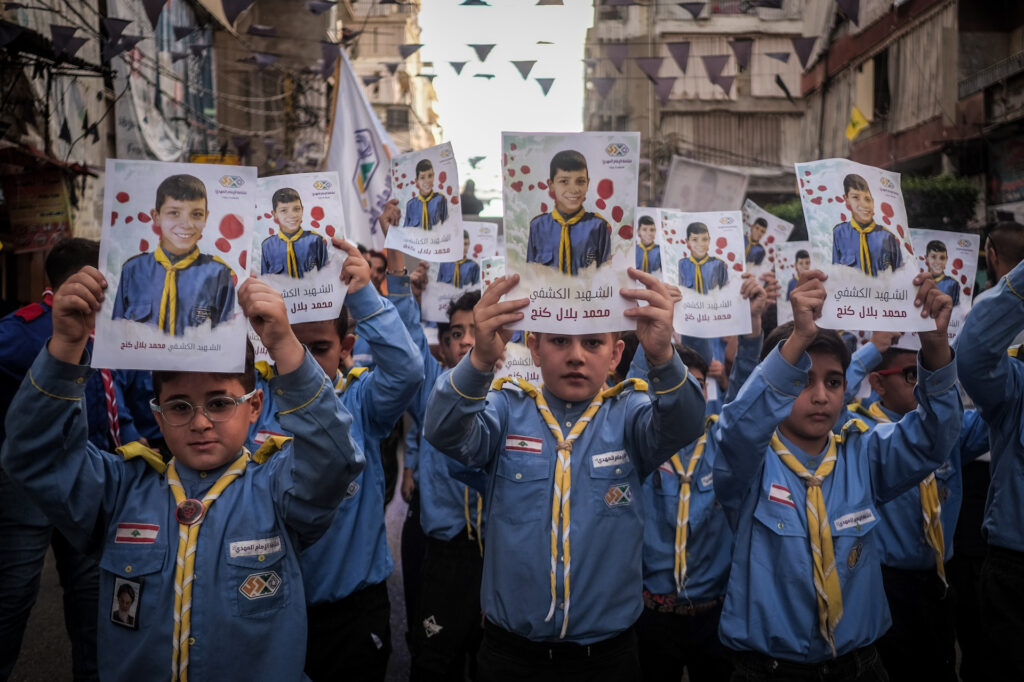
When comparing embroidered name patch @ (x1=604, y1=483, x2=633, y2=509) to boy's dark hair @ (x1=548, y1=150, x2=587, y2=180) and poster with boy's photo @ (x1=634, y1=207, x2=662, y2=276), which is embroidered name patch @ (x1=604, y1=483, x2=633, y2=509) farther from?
poster with boy's photo @ (x1=634, y1=207, x2=662, y2=276)

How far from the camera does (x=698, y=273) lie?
14.4 feet

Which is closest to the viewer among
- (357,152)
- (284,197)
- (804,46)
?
(284,197)

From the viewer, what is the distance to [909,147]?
57.1 feet

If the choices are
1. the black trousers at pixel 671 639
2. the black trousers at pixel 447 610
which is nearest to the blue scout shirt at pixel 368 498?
the black trousers at pixel 447 610

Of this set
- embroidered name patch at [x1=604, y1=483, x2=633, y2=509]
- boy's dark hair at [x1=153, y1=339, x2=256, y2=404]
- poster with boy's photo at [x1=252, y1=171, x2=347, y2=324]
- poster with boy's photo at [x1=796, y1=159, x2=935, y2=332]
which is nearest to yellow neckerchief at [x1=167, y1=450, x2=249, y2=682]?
boy's dark hair at [x1=153, y1=339, x2=256, y2=404]

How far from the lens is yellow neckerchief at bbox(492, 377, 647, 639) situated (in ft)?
9.52

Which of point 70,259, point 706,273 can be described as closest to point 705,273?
point 706,273

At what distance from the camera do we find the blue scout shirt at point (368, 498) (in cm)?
332

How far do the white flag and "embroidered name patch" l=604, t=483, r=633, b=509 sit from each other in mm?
5265

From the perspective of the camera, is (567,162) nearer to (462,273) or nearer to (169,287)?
(169,287)

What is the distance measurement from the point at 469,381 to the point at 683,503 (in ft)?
5.17

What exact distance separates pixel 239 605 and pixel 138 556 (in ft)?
1.12

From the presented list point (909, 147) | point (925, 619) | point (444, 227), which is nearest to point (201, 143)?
point (444, 227)

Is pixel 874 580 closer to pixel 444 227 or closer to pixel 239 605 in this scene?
pixel 239 605
